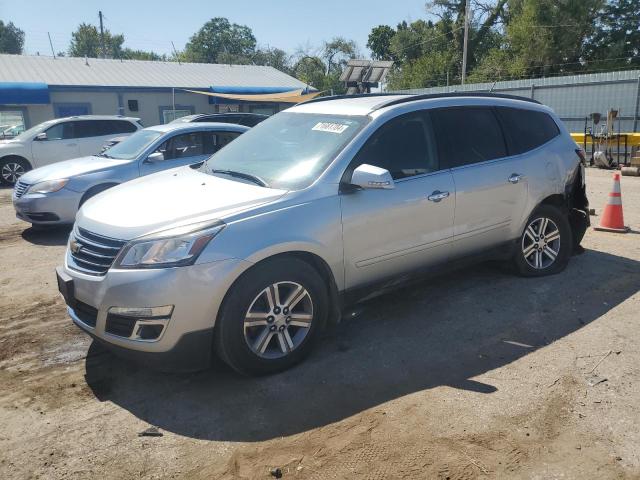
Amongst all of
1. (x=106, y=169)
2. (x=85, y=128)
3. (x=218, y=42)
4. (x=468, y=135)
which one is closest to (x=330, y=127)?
(x=468, y=135)

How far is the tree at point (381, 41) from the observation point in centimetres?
5781

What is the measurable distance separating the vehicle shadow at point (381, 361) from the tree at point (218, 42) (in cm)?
8267

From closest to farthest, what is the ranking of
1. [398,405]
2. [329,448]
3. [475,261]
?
1. [329,448]
2. [398,405]
3. [475,261]

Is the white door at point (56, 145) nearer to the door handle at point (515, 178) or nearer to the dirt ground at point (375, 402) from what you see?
the dirt ground at point (375, 402)

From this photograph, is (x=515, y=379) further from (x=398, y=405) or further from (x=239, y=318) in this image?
(x=239, y=318)

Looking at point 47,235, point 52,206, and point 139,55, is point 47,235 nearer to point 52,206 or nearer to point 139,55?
point 52,206

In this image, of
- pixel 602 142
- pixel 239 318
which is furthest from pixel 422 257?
pixel 602 142

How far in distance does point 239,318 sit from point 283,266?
442 mm

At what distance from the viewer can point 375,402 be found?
10.8 ft

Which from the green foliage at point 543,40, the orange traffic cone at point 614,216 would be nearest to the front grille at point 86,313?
the orange traffic cone at point 614,216

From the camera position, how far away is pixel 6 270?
6227mm

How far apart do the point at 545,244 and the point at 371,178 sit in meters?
2.63

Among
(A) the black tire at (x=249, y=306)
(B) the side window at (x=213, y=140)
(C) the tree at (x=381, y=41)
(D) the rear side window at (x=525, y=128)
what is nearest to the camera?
(A) the black tire at (x=249, y=306)

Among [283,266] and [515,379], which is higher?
[283,266]
